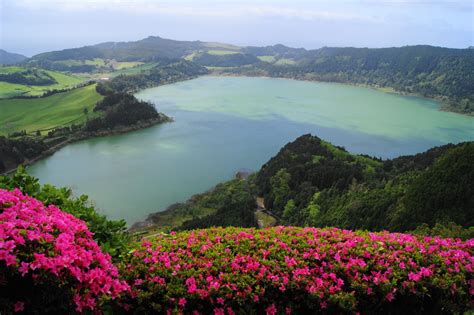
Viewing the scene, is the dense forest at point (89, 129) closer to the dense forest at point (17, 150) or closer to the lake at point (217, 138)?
the dense forest at point (17, 150)

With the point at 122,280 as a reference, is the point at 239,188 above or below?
below

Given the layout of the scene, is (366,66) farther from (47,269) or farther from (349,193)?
(47,269)

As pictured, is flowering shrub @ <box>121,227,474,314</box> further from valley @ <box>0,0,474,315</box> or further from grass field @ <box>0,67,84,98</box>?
grass field @ <box>0,67,84,98</box>

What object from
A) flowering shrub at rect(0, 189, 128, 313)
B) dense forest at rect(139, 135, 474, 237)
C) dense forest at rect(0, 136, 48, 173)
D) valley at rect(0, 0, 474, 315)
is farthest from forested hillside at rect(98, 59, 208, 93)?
flowering shrub at rect(0, 189, 128, 313)

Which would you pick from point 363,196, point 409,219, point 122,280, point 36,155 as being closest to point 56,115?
point 36,155

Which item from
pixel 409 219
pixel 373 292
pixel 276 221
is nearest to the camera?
pixel 373 292

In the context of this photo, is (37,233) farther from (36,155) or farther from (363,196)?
(36,155)
